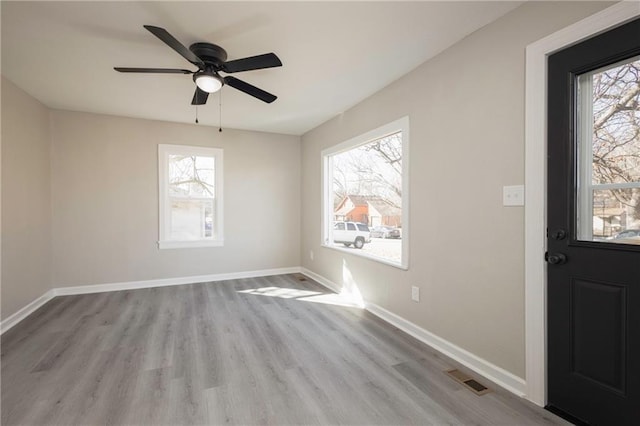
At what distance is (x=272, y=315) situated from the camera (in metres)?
3.32

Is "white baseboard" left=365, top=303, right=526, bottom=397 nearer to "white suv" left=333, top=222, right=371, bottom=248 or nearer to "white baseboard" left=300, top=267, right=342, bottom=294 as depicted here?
"white suv" left=333, top=222, right=371, bottom=248

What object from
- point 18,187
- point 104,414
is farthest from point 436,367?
point 18,187

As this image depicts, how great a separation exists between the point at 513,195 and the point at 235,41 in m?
2.40

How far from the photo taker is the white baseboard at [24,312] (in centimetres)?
294

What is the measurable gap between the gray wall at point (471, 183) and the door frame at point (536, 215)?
2.1 inches

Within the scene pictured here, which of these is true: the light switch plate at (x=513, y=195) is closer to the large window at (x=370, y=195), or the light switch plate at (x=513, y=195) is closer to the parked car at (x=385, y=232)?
the large window at (x=370, y=195)

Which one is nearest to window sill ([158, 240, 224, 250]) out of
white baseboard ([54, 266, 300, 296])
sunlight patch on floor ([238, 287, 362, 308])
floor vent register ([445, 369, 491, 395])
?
white baseboard ([54, 266, 300, 296])

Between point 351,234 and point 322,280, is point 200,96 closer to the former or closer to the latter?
point 351,234

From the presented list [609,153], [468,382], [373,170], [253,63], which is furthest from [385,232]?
[253,63]

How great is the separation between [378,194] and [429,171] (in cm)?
100

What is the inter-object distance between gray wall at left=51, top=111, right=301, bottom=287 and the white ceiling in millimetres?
767

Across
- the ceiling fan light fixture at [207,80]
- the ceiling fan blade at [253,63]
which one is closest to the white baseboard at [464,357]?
the ceiling fan blade at [253,63]

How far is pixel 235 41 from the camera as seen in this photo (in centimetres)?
236

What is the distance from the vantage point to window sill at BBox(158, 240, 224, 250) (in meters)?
4.57
